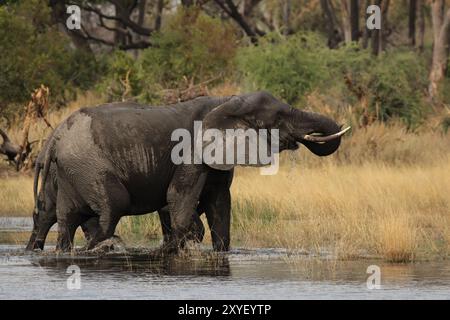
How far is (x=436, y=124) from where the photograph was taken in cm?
2997

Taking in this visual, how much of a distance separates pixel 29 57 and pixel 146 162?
48.4ft

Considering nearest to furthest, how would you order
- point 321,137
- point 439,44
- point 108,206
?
point 108,206
point 321,137
point 439,44

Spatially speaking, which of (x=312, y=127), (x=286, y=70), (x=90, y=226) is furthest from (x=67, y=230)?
(x=286, y=70)

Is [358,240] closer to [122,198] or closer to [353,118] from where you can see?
[122,198]

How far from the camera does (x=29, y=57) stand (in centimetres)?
2856

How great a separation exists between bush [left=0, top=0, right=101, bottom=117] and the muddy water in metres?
12.7

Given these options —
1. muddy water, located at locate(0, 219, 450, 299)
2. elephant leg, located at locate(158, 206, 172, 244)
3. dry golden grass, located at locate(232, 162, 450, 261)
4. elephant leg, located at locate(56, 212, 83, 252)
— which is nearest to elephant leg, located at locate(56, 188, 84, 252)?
elephant leg, located at locate(56, 212, 83, 252)

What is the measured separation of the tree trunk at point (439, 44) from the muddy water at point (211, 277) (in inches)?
974

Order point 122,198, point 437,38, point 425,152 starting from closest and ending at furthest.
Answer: point 122,198 < point 425,152 < point 437,38

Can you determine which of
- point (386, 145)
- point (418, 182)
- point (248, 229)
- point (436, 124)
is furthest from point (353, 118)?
point (248, 229)

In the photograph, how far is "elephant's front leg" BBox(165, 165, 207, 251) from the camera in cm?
1412

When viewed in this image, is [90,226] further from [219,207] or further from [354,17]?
[354,17]

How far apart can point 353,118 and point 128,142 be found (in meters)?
13.0

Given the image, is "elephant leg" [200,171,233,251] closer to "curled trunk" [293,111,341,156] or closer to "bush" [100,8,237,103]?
"curled trunk" [293,111,341,156]
